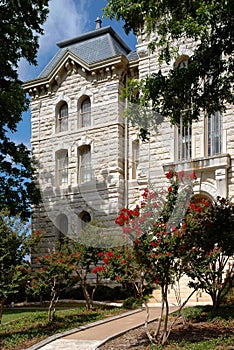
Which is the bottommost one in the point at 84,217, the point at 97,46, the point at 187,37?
A: the point at 84,217

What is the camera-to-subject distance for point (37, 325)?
42.3ft

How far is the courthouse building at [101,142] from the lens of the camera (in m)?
21.1

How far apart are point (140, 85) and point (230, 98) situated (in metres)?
2.30

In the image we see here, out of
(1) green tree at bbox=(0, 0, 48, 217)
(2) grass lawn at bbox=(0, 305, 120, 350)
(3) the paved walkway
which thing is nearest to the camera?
(3) the paved walkway

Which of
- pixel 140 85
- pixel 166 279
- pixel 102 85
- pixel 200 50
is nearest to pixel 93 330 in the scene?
pixel 166 279

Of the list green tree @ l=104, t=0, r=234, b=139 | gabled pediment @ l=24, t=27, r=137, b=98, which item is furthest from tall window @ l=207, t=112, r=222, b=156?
green tree @ l=104, t=0, r=234, b=139

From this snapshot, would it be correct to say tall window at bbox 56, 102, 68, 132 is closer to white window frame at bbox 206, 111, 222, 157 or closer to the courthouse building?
the courthouse building

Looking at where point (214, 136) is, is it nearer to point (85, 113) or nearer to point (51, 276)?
point (85, 113)

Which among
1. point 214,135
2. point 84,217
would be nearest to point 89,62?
point 84,217

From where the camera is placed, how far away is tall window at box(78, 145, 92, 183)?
25.2m

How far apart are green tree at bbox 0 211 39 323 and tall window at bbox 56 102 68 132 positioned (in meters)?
15.1

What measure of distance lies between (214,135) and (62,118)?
949cm

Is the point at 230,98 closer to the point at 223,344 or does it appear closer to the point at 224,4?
the point at 224,4

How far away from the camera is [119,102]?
80.3ft
